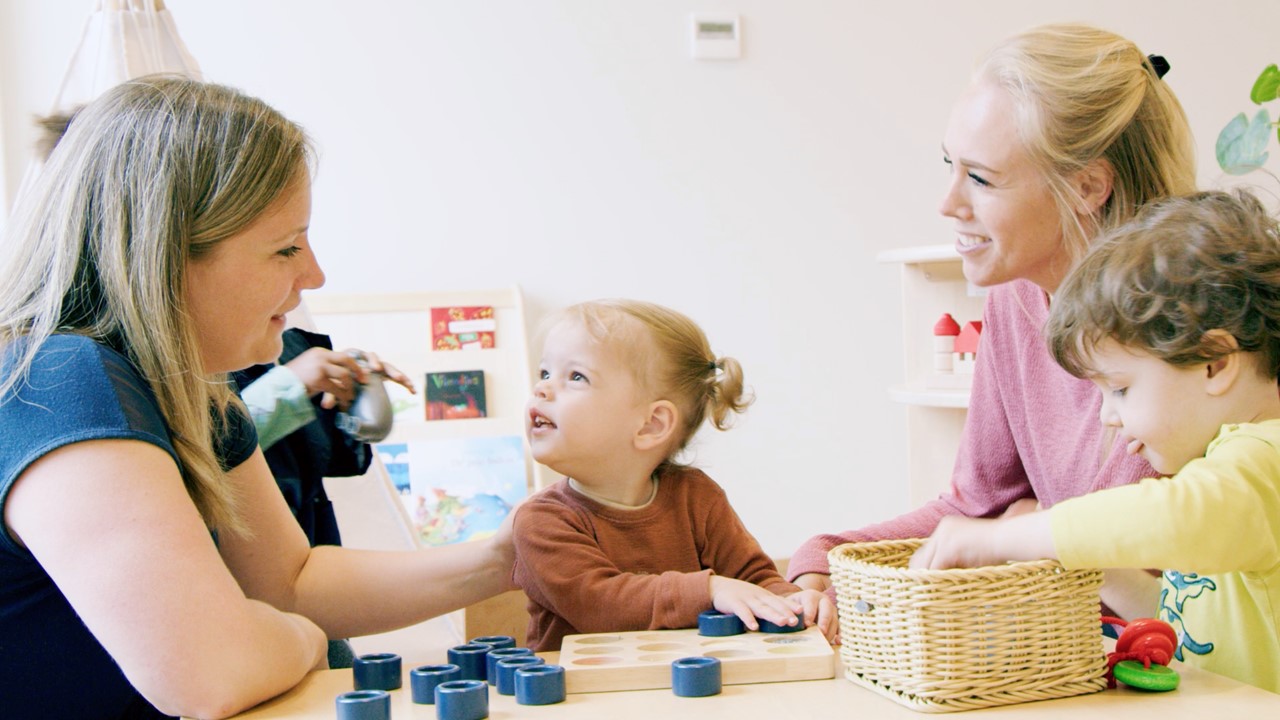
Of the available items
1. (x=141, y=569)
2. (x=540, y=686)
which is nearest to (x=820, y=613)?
(x=540, y=686)

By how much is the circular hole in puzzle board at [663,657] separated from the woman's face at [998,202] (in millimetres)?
613

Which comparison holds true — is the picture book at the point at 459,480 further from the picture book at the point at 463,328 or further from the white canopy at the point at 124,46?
the white canopy at the point at 124,46

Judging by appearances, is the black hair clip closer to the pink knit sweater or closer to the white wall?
the pink knit sweater

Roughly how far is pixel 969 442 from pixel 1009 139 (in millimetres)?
400

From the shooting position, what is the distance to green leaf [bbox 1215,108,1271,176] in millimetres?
1849

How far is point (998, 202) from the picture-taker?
1.25 metres

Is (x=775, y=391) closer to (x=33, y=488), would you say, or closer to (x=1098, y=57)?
(x=1098, y=57)

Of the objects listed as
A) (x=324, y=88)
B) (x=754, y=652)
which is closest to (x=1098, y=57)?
(x=754, y=652)

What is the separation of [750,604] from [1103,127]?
62cm

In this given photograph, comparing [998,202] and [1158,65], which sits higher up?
[1158,65]

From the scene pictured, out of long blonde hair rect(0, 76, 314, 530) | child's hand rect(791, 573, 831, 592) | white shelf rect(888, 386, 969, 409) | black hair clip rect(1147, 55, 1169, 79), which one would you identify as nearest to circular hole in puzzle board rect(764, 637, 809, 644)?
child's hand rect(791, 573, 831, 592)

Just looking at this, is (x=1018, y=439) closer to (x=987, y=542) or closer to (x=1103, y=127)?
(x=1103, y=127)

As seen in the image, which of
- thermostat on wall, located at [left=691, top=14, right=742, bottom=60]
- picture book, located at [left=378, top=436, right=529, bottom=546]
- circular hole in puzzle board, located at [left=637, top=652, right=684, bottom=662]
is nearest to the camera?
circular hole in puzzle board, located at [left=637, top=652, right=684, bottom=662]

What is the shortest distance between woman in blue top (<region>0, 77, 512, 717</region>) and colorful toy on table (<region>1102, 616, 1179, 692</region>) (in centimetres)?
61
